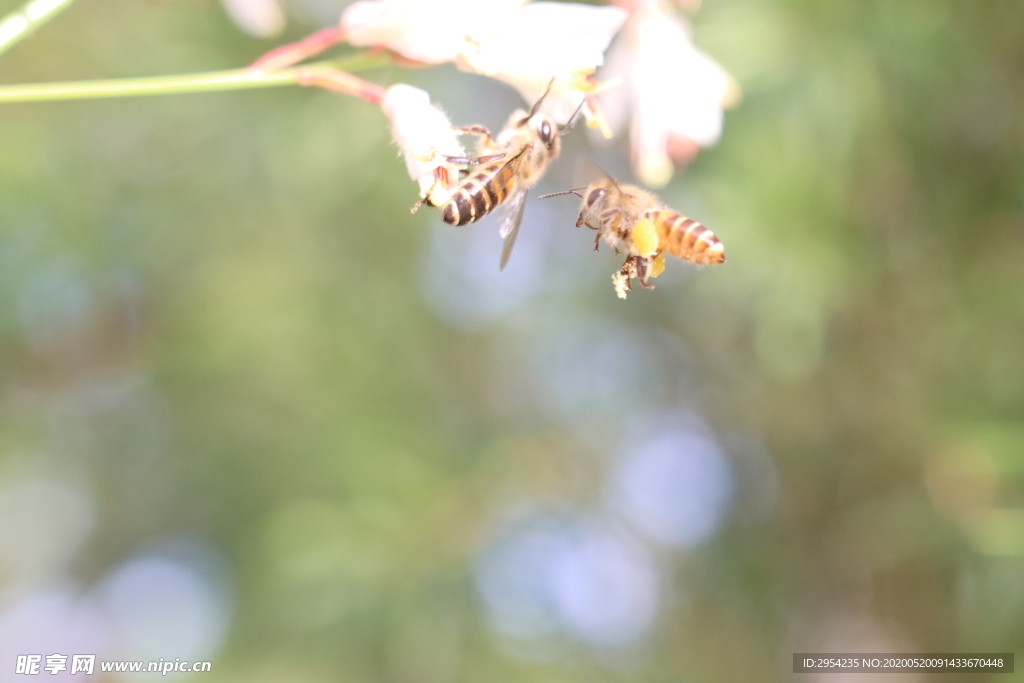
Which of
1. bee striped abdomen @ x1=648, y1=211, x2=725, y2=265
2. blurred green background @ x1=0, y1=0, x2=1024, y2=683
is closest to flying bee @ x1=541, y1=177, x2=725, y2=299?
bee striped abdomen @ x1=648, y1=211, x2=725, y2=265

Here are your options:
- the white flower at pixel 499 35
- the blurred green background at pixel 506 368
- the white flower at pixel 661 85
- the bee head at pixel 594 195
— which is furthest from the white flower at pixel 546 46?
the blurred green background at pixel 506 368

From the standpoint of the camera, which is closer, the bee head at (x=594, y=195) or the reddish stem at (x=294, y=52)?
the reddish stem at (x=294, y=52)

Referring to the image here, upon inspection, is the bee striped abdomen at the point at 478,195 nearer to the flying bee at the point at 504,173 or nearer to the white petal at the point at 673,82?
the flying bee at the point at 504,173

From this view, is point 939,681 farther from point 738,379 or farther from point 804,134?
point 804,134

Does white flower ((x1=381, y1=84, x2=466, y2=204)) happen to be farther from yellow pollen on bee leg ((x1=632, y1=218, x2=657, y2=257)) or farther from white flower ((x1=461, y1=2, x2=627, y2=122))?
yellow pollen on bee leg ((x1=632, y1=218, x2=657, y2=257))

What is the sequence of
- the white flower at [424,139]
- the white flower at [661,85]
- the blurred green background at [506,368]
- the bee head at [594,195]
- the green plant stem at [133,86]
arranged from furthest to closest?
the blurred green background at [506,368]
the white flower at [661,85]
the bee head at [594,195]
the white flower at [424,139]
the green plant stem at [133,86]

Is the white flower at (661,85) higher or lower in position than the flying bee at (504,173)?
higher

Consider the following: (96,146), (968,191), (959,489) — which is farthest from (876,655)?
(96,146)
